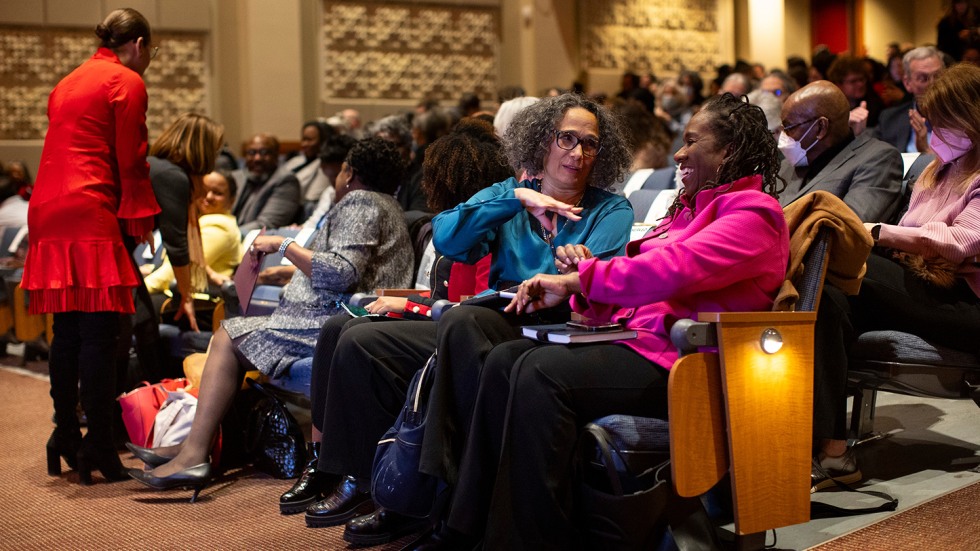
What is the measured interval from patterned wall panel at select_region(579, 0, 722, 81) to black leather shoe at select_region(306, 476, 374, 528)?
10067 mm

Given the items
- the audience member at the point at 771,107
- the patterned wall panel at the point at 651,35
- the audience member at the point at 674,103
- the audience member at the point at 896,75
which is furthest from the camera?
the patterned wall panel at the point at 651,35

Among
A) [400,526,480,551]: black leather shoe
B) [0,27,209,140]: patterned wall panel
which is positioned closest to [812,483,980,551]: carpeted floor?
[400,526,480,551]: black leather shoe

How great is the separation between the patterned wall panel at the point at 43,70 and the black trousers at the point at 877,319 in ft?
28.8

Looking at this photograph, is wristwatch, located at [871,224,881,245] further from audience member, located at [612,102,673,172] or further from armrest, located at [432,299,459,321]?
audience member, located at [612,102,673,172]

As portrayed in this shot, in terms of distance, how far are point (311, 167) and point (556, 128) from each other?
474 centimetres

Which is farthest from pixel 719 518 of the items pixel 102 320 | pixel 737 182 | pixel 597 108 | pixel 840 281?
pixel 102 320

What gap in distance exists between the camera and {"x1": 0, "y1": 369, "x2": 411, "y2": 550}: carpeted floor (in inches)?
120

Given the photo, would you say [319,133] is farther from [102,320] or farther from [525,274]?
[525,274]

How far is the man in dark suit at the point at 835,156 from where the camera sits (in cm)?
346

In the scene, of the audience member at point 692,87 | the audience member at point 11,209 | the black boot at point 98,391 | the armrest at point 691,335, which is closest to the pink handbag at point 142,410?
the black boot at point 98,391

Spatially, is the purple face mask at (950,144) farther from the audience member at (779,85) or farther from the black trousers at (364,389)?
the audience member at (779,85)

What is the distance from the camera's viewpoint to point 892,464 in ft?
11.1

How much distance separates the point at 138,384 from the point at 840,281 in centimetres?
330

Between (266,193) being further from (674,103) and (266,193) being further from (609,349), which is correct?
(609,349)
